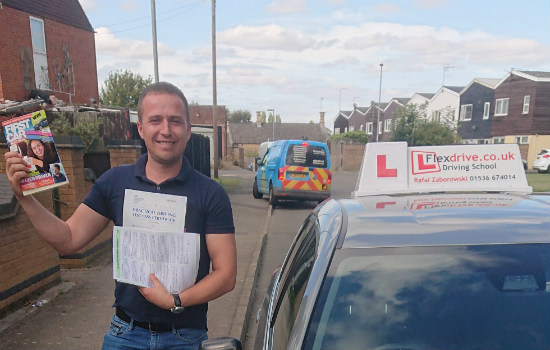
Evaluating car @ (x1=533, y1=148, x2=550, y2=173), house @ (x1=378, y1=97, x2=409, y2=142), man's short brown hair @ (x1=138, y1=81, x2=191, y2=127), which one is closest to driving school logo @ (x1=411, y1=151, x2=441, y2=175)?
man's short brown hair @ (x1=138, y1=81, x2=191, y2=127)

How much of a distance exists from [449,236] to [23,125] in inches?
74.5

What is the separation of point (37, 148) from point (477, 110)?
36698mm

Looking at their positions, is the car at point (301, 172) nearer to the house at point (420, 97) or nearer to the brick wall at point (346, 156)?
the brick wall at point (346, 156)

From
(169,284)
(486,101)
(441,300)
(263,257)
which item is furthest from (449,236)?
(486,101)

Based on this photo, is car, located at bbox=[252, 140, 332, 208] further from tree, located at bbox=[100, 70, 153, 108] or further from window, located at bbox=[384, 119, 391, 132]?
window, located at bbox=[384, 119, 391, 132]

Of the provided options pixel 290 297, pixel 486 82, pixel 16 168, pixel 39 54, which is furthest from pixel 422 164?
pixel 486 82

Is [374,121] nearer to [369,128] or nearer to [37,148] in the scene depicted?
[369,128]

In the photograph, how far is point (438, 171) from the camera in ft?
7.68

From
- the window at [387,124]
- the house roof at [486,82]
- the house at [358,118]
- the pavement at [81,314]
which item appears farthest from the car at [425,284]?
the house at [358,118]

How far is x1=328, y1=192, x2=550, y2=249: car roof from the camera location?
148 centimetres

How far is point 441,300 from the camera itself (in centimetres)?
141

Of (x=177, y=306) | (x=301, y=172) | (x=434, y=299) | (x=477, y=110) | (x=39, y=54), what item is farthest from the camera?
(x=477, y=110)

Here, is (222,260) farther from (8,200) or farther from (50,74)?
(50,74)

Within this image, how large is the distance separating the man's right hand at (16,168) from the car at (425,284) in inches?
51.5
